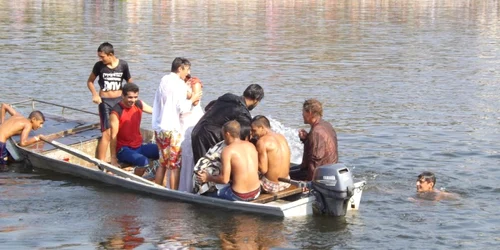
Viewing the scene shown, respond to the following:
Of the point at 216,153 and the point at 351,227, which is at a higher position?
the point at 216,153

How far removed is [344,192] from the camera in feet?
41.6

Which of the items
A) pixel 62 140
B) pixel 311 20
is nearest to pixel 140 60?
pixel 62 140

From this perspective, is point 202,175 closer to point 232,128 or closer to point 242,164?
point 242,164

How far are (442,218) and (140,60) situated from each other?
62.1 ft

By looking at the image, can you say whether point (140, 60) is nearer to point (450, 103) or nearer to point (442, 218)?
point (450, 103)

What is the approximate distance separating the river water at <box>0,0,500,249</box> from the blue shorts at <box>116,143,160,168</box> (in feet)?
2.09

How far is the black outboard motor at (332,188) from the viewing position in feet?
41.2

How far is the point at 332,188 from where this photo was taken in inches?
496

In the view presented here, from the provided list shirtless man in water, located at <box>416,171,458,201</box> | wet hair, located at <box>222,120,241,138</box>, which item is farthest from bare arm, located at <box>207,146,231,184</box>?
shirtless man in water, located at <box>416,171,458,201</box>

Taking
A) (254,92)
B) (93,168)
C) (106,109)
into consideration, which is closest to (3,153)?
(93,168)

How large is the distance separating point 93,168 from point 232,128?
3735 mm

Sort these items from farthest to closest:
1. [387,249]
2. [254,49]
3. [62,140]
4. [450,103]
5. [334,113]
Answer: [254,49] < [450,103] < [334,113] < [62,140] < [387,249]

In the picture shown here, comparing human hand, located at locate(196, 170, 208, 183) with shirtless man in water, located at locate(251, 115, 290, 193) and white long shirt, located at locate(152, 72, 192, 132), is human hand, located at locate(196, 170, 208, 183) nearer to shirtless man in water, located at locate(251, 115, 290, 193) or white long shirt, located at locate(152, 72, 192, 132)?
shirtless man in water, located at locate(251, 115, 290, 193)

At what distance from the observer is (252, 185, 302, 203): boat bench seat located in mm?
13056
